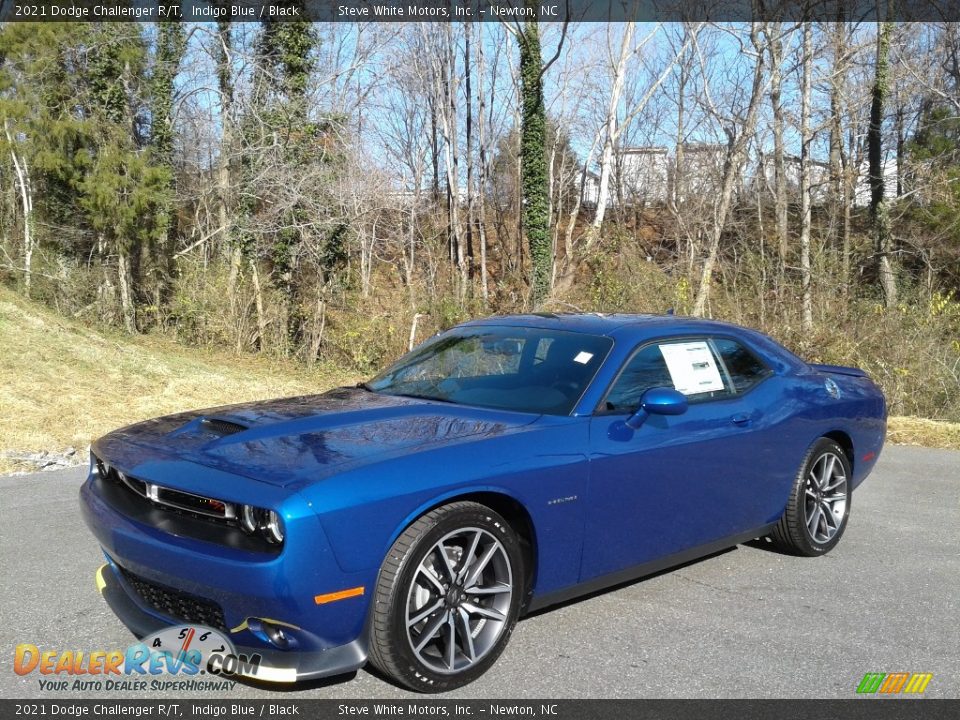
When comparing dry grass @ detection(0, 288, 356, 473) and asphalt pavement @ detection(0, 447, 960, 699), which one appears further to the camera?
dry grass @ detection(0, 288, 356, 473)

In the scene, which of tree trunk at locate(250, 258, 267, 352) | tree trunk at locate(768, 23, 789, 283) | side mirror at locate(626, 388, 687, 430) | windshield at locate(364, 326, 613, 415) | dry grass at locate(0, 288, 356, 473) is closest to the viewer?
side mirror at locate(626, 388, 687, 430)

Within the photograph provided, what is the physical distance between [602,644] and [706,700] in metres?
0.61

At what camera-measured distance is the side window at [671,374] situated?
14.3 ft

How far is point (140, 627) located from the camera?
3406 mm

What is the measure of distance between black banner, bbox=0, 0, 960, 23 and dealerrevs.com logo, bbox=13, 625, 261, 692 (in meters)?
18.7

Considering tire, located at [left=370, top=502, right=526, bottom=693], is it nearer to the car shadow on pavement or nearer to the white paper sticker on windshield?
the car shadow on pavement

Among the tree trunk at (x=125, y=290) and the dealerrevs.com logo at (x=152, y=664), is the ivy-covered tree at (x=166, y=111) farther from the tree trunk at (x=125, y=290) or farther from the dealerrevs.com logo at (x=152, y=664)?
the dealerrevs.com logo at (x=152, y=664)

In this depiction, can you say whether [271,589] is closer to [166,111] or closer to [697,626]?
[697,626]

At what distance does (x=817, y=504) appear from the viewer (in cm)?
541

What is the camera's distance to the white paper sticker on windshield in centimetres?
471

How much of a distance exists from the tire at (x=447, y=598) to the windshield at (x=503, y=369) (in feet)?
2.74

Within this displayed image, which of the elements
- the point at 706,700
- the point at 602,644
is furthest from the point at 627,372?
the point at 706,700

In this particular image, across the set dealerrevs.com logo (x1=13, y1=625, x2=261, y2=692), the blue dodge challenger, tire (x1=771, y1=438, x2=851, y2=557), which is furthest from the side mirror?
dealerrevs.com logo (x1=13, y1=625, x2=261, y2=692)

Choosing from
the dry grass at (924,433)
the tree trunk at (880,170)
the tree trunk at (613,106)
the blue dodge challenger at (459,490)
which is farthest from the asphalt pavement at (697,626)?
the tree trunk at (613,106)
